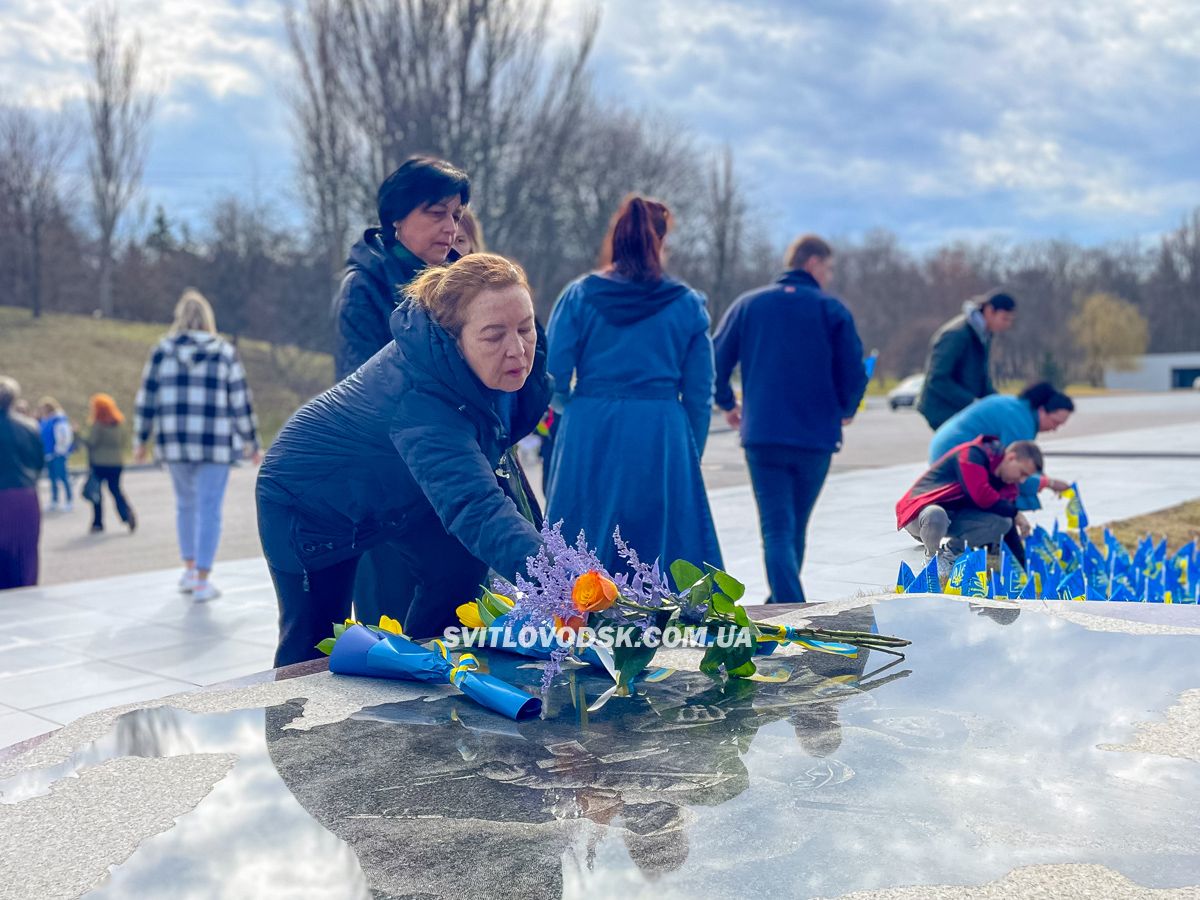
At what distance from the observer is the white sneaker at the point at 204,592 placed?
21.0 feet

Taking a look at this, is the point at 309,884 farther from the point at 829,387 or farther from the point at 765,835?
the point at 829,387

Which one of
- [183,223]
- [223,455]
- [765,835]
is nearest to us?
[765,835]

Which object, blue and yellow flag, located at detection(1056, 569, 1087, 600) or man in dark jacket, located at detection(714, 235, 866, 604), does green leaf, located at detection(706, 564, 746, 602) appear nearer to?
blue and yellow flag, located at detection(1056, 569, 1087, 600)

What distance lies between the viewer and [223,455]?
21.9 ft

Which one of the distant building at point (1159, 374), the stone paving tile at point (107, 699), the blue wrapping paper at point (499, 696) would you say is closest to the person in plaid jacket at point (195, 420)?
the stone paving tile at point (107, 699)

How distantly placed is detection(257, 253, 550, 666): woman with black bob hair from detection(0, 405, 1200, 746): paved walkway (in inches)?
60.9

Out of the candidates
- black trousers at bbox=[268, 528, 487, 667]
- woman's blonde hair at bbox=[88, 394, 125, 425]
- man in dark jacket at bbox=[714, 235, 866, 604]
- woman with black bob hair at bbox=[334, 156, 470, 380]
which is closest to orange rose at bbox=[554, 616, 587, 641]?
black trousers at bbox=[268, 528, 487, 667]

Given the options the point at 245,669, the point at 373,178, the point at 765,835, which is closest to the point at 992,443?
the point at 245,669

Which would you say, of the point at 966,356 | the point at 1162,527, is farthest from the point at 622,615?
the point at 1162,527

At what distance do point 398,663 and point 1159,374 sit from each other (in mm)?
81925

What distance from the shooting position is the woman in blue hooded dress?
416 centimetres

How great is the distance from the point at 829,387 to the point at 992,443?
2.83 ft

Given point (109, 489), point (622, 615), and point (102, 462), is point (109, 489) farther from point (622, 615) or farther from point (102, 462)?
point (622, 615)

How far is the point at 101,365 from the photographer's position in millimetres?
29969
